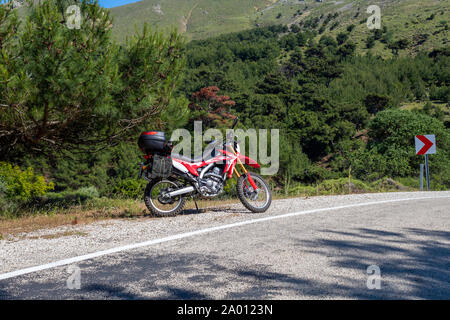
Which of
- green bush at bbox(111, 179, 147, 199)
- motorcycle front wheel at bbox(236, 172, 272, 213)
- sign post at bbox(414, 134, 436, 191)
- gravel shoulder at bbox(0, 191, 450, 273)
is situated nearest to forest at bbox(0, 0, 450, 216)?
green bush at bbox(111, 179, 147, 199)

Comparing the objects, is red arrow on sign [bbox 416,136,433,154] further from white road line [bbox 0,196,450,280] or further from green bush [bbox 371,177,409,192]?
white road line [bbox 0,196,450,280]

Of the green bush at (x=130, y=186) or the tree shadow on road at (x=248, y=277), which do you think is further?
the green bush at (x=130, y=186)

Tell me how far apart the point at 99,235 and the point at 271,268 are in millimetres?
2689

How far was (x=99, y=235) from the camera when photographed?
5109 mm

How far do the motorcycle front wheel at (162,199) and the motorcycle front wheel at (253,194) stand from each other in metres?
1.04

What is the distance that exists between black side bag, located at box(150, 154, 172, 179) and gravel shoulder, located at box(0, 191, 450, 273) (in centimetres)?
73

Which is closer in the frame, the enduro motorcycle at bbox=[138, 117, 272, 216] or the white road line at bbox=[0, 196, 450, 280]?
the white road line at bbox=[0, 196, 450, 280]

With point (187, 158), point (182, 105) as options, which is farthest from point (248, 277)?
point (182, 105)

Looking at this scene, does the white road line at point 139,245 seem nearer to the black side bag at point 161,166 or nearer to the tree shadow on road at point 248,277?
the tree shadow on road at point 248,277

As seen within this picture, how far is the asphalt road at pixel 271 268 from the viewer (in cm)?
278

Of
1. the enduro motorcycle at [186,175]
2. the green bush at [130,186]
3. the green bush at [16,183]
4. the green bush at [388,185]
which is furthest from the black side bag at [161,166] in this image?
the green bush at [130,186]

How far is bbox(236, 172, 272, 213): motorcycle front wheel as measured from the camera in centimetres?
685
